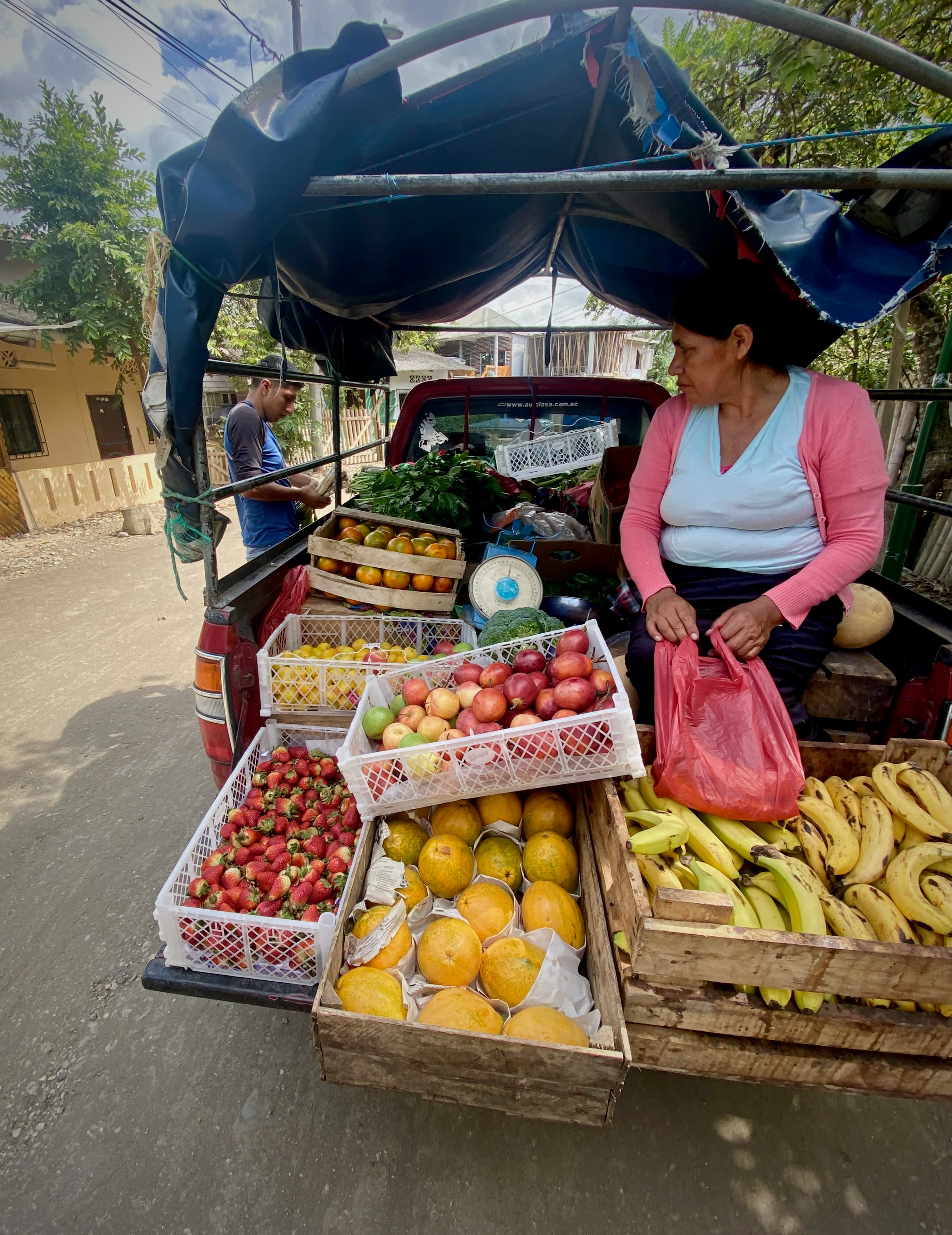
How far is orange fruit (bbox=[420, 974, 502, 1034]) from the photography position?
1.38 m

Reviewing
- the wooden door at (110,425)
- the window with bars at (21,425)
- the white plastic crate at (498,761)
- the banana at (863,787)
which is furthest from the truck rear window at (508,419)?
the wooden door at (110,425)

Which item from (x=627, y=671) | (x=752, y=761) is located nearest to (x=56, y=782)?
(x=627, y=671)

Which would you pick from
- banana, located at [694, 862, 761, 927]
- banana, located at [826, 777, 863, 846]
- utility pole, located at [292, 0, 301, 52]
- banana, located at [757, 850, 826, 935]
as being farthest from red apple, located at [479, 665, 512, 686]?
utility pole, located at [292, 0, 301, 52]

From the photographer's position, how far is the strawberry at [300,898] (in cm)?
190

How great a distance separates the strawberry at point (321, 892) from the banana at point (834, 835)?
154cm

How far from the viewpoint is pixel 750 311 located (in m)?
2.02

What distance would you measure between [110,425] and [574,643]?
50.5 feet

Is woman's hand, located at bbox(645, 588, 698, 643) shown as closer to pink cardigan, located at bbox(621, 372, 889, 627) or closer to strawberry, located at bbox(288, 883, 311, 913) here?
pink cardigan, located at bbox(621, 372, 889, 627)

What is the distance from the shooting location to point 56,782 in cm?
364

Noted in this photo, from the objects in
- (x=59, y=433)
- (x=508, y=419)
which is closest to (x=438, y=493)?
(x=508, y=419)

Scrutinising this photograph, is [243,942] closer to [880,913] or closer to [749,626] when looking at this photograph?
[880,913]

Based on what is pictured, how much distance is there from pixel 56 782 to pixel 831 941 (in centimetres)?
421

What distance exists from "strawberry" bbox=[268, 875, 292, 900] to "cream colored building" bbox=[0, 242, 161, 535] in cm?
1093

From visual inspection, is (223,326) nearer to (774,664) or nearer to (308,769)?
(308,769)
